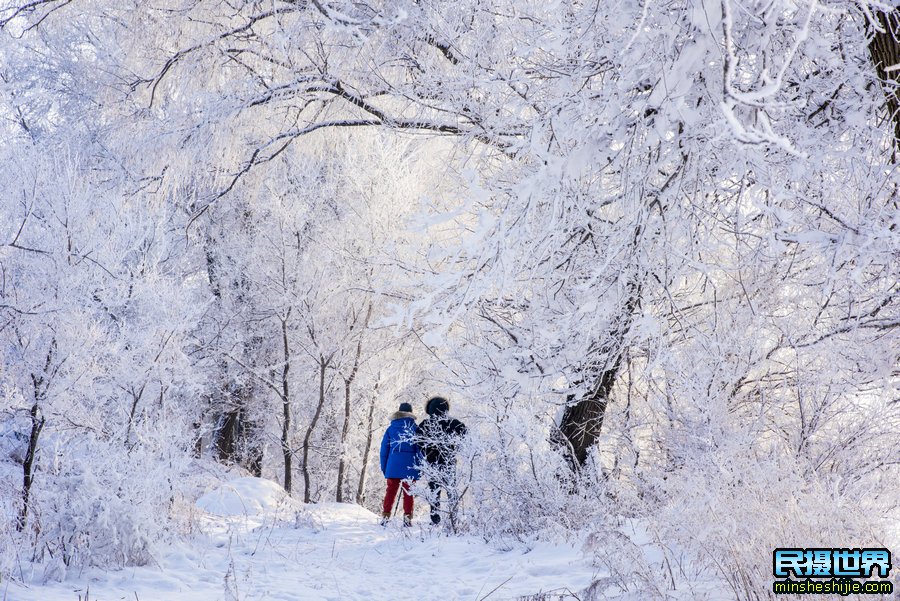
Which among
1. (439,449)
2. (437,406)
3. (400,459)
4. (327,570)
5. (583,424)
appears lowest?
(327,570)

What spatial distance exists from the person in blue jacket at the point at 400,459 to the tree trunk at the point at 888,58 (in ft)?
19.3

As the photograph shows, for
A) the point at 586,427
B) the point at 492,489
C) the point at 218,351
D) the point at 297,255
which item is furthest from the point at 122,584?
the point at 218,351

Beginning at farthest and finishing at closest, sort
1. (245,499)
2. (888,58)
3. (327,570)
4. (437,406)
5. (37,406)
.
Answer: (245,499), (437,406), (37,406), (327,570), (888,58)

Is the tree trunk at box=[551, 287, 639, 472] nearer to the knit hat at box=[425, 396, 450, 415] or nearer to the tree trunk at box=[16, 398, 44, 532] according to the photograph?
the knit hat at box=[425, 396, 450, 415]

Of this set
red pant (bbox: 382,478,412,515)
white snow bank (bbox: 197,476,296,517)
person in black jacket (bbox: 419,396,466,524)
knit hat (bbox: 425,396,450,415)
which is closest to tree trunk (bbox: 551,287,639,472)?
person in black jacket (bbox: 419,396,466,524)

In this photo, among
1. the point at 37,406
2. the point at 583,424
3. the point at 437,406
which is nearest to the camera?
the point at 583,424

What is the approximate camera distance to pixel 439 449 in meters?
7.41

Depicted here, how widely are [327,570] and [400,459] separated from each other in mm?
2948

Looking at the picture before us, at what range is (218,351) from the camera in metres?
13.2

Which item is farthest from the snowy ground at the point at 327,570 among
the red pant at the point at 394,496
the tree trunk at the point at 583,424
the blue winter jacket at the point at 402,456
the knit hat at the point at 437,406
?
the knit hat at the point at 437,406

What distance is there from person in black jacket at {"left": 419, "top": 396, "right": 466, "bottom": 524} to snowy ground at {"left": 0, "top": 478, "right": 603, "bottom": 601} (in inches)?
15.0

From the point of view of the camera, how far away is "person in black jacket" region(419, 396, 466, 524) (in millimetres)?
7000

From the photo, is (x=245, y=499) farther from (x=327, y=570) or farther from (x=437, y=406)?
(x=327, y=570)

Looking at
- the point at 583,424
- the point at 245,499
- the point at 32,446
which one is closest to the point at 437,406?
the point at 583,424
